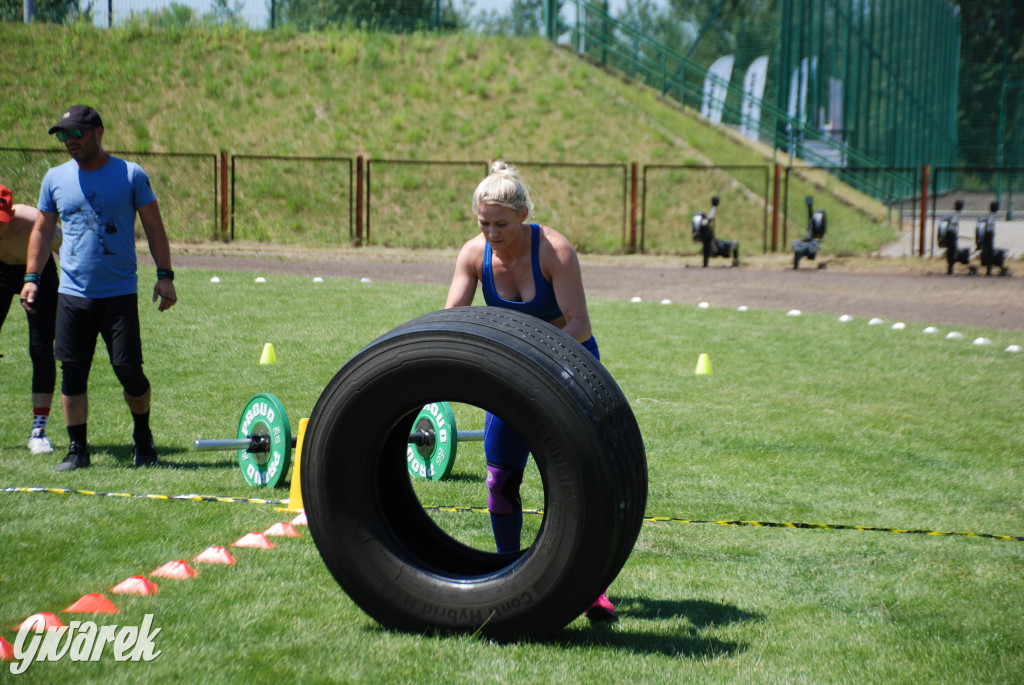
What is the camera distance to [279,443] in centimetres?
556

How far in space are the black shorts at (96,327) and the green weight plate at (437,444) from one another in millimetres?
1754

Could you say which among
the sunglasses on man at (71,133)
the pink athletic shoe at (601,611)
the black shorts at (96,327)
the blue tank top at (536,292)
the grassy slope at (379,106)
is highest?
the grassy slope at (379,106)

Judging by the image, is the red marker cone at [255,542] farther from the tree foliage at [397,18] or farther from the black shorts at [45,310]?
the tree foliage at [397,18]

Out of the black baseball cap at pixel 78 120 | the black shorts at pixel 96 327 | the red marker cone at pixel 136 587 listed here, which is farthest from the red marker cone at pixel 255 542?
the black baseball cap at pixel 78 120

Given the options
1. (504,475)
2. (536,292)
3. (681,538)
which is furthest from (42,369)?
(681,538)

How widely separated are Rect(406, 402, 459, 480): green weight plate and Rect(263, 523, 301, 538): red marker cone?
1.26m

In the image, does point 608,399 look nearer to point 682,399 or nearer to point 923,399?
point 682,399

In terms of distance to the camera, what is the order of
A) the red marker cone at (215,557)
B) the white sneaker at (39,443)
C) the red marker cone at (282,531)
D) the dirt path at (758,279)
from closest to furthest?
the red marker cone at (215,557)
the red marker cone at (282,531)
the white sneaker at (39,443)
the dirt path at (758,279)

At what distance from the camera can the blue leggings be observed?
13.3 feet

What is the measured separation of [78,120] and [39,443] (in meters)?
2.14

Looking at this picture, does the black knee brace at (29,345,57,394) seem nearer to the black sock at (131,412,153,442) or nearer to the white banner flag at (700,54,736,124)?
the black sock at (131,412,153,442)

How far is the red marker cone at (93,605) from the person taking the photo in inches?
145

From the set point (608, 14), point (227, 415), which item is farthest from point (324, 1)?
point (227, 415)

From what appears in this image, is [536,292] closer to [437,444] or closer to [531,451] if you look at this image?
[531,451]
